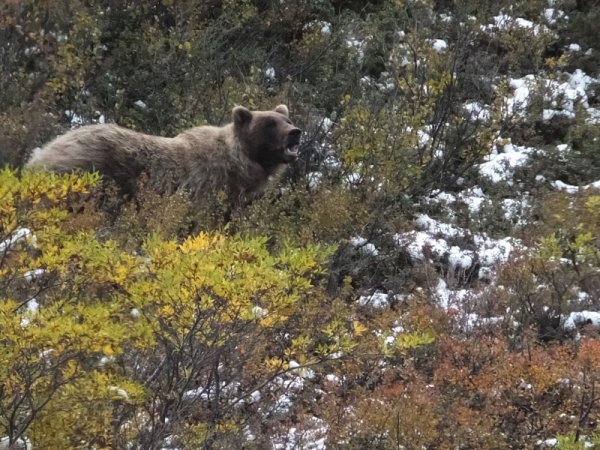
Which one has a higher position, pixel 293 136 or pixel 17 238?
pixel 17 238

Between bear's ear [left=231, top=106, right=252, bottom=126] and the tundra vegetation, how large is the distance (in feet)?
2.98

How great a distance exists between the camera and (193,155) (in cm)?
877

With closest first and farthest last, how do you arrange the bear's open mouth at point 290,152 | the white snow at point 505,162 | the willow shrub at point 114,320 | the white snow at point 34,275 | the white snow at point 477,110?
the willow shrub at point 114,320
the white snow at point 34,275
the bear's open mouth at point 290,152
the white snow at point 505,162
the white snow at point 477,110

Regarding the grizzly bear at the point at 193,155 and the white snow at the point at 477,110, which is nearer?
the grizzly bear at the point at 193,155

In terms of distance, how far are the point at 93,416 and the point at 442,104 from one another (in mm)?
7939

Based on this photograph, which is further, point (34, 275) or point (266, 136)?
point (266, 136)

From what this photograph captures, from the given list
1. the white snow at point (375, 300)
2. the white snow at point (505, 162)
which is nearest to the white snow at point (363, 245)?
the white snow at point (375, 300)

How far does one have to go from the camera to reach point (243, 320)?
4141 mm

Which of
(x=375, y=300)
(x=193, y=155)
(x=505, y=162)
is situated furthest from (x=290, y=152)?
(x=505, y=162)

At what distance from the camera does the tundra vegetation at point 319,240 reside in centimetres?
414

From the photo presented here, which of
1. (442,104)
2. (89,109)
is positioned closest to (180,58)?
(89,109)

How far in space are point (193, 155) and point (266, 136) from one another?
2.63ft

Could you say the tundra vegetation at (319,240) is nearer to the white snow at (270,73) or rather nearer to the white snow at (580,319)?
the white snow at (580,319)

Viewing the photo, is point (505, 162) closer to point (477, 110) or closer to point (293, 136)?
point (477, 110)
